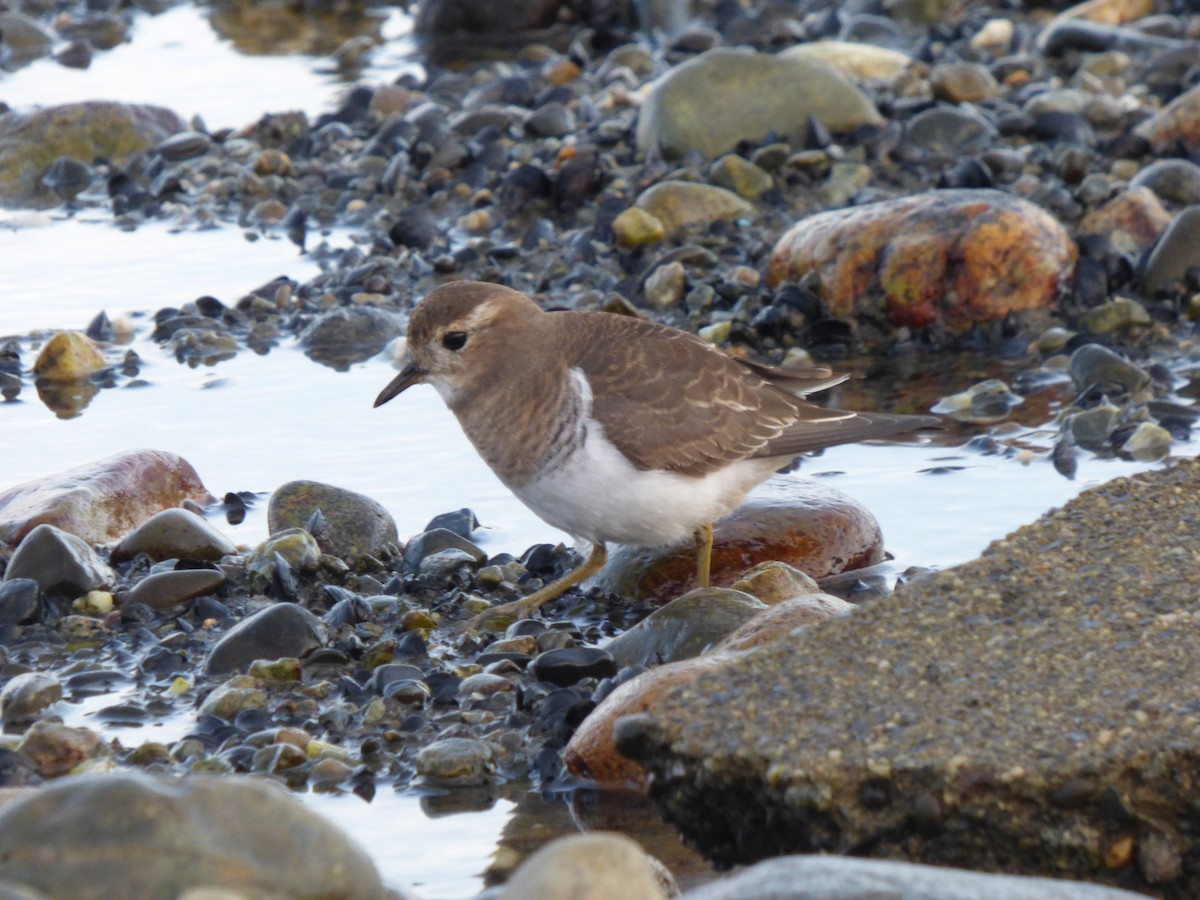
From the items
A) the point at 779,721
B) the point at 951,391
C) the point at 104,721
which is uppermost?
the point at 779,721

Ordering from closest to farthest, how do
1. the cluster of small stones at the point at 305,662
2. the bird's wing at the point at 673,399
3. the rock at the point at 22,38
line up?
the cluster of small stones at the point at 305,662
the bird's wing at the point at 673,399
the rock at the point at 22,38

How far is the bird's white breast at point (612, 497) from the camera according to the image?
6.27 meters

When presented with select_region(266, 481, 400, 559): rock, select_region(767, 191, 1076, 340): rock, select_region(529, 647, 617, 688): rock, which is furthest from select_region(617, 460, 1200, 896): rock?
select_region(767, 191, 1076, 340): rock

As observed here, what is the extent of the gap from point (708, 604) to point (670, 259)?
4.86 meters

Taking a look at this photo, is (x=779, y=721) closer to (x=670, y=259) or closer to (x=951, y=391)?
(x=951, y=391)

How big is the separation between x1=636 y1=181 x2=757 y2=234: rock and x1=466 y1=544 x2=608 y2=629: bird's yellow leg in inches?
176

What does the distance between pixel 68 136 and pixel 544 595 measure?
882cm

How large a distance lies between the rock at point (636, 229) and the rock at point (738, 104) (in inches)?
55.7

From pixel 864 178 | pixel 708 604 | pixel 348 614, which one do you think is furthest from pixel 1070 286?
pixel 348 614

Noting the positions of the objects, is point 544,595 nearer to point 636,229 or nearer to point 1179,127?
point 636,229

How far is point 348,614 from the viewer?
21.0ft

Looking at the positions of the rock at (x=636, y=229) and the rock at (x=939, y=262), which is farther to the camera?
the rock at (x=636, y=229)

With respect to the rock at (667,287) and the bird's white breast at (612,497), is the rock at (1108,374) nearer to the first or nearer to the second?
the rock at (667,287)

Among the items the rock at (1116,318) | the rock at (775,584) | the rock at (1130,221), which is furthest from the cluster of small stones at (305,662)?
the rock at (1130,221)
